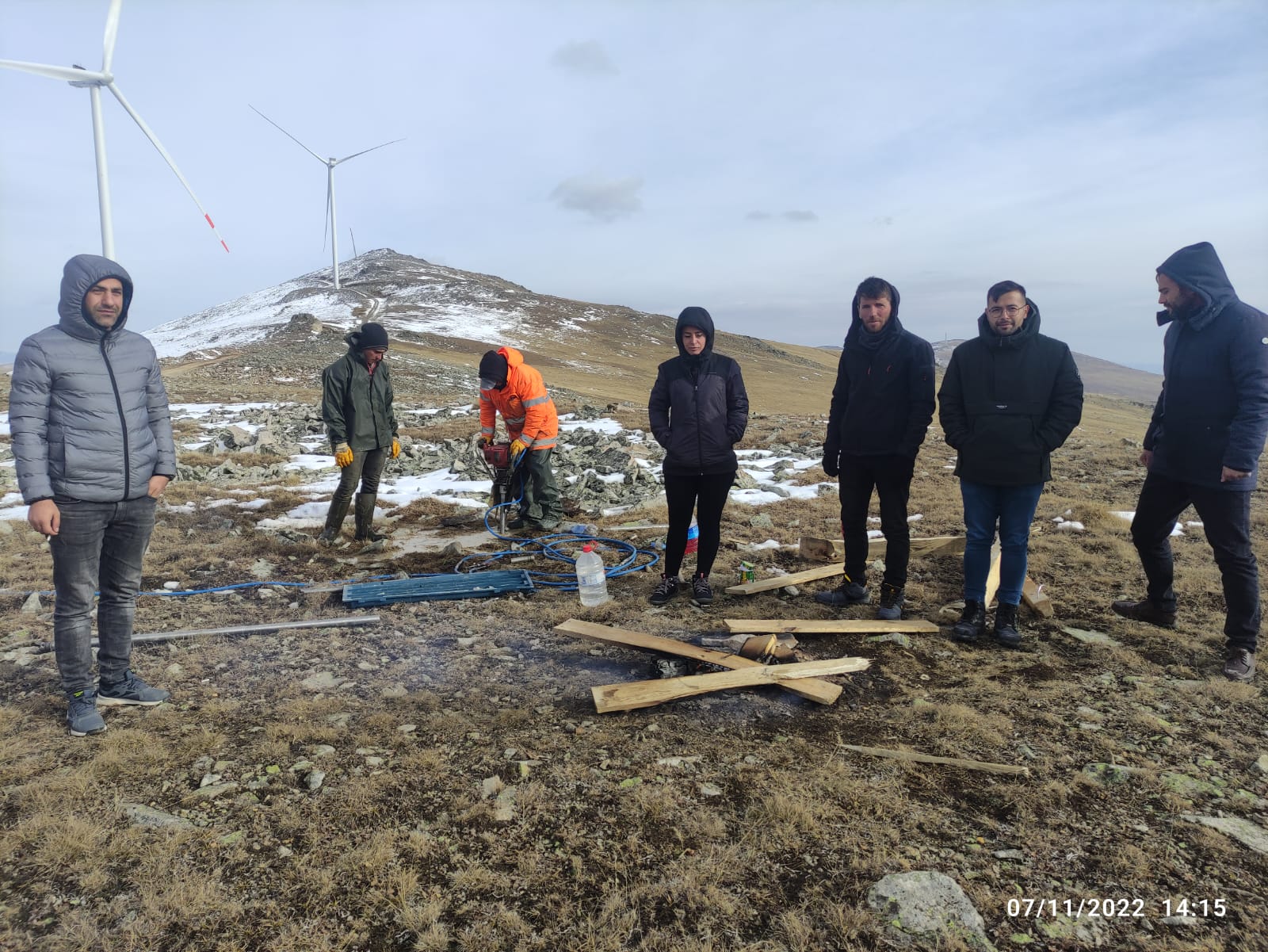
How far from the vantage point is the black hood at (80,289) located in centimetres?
348

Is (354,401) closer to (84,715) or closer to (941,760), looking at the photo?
(84,715)

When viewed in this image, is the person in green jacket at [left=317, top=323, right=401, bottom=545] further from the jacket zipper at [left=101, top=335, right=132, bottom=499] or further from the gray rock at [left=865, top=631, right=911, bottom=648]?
the gray rock at [left=865, top=631, right=911, bottom=648]

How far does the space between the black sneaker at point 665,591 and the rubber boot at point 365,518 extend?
376cm

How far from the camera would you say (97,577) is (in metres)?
3.95

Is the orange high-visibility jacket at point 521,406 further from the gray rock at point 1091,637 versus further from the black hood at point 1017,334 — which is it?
the gray rock at point 1091,637

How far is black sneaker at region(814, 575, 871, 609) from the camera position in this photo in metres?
5.67

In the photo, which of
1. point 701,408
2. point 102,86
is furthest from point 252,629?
point 102,86

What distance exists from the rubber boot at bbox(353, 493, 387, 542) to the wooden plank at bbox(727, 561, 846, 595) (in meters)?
4.29

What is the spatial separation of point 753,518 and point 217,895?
7040 mm

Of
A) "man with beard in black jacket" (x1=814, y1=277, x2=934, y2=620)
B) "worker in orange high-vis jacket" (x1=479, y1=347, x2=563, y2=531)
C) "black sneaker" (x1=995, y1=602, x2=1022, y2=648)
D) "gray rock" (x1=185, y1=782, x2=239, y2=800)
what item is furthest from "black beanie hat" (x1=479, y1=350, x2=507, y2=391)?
"black sneaker" (x1=995, y1=602, x2=1022, y2=648)

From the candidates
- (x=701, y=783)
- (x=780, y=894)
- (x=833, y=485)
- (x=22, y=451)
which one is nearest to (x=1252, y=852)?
(x=780, y=894)

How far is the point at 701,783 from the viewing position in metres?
3.22

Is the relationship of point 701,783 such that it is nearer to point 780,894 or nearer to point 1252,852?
point 780,894

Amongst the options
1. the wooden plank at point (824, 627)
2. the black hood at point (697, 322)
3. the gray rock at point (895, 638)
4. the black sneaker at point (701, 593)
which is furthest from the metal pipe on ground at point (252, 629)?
the gray rock at point (895, 638)
